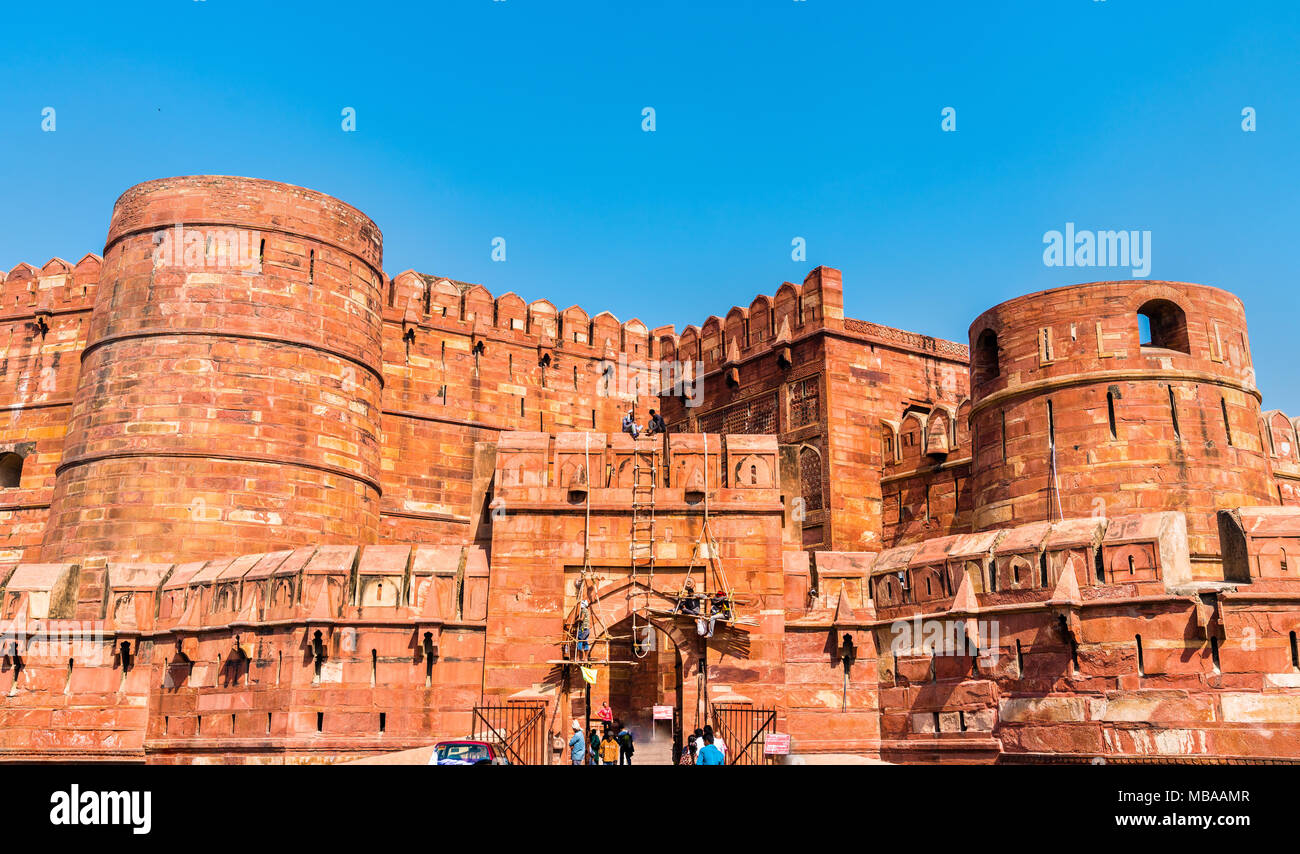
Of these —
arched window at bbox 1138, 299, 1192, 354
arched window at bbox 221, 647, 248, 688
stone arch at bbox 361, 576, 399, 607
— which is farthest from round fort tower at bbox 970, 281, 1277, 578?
arched window at bbox 221, 647, 248, 688

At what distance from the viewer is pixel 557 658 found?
17172 mm

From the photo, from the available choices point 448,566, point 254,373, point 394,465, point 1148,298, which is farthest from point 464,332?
point 1148,298

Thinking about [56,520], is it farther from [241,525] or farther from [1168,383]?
[1168,383]

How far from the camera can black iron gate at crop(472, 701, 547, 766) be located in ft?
53.4

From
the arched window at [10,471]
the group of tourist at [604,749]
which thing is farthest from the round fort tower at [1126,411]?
the arched window at [10,471]

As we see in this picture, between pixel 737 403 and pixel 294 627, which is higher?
pixel 737 403

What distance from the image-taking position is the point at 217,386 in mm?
23516

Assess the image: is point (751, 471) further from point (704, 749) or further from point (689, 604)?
point (704, 749)

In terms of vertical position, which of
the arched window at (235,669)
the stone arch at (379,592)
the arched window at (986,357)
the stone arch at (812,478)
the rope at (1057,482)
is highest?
the arched window at (986,357)

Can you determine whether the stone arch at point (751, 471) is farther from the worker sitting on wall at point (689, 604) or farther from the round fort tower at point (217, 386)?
the round fort tower at point (217, 386)

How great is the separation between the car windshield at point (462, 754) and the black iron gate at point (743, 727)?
3.72 metres

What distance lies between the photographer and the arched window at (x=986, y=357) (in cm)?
2039

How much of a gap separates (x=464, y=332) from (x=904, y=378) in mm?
12019

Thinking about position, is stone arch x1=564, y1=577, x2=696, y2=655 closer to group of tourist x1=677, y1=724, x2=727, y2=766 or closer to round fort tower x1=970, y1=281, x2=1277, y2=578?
group of tourist x1=677, y1=724, x2=727, y2=766
